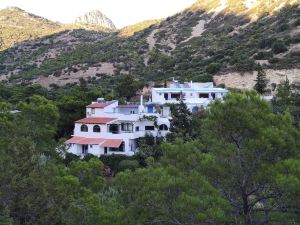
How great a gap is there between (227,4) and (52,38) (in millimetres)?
47635

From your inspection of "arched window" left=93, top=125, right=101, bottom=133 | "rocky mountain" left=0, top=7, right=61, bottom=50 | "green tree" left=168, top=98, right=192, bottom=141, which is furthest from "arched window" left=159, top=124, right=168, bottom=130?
"rocky mountain" left=0, top=7, right=61, bottom=50

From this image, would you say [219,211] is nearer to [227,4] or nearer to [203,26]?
[203,26]

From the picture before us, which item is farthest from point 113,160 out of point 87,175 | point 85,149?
point 87,175

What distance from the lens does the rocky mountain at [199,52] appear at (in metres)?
61.3

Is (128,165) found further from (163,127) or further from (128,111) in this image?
(128,111)

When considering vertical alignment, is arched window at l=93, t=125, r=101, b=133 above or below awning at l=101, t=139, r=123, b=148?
above

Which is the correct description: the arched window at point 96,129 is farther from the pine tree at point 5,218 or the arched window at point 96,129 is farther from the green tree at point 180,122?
the pine tree at point 5,218

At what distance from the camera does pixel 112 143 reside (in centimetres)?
3794

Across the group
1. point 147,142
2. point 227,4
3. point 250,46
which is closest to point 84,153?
point 147,142

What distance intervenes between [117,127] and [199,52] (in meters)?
42.2

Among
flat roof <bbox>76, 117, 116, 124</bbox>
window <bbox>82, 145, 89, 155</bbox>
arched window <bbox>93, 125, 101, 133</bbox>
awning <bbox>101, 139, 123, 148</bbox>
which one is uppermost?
flat roof <bbox>76, 117, 116, 124</bbox>

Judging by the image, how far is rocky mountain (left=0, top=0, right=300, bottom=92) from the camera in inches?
2414

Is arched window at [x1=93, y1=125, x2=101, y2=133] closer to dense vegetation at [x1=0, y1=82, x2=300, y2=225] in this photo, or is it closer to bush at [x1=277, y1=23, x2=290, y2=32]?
dense vegetation at [x1=0, y1=82, x2=300, y2=225]

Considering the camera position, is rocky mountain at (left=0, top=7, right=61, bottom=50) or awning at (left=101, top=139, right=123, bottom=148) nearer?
awning at (left=101, top=139, right=123, bottom=148)
